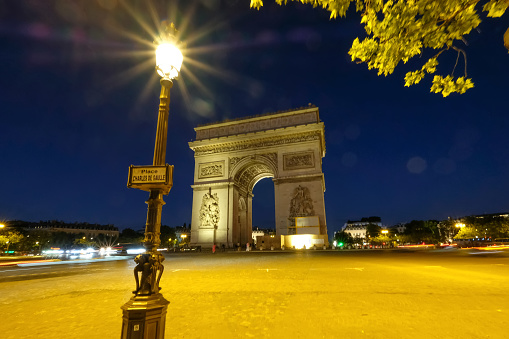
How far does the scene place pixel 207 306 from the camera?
4.71 metres

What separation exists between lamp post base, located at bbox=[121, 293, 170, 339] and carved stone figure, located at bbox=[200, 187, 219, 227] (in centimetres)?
2941

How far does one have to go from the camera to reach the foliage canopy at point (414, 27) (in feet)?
11.9

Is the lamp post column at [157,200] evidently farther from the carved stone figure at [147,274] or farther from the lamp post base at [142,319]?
the lamp post base at [142,319]

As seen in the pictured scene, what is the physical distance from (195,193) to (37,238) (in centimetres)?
3791

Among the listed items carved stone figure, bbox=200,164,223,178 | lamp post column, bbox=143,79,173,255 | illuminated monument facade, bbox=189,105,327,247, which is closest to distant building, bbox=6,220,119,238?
carved stone figure, bbox=200,164,223,178

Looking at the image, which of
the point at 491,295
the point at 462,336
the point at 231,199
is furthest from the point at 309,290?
the point at 231,199

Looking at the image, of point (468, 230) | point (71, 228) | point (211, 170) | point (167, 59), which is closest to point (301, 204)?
point (211, 170)

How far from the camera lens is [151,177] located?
313cm

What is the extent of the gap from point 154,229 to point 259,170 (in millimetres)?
33957

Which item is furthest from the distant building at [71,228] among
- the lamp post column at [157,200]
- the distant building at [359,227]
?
the distant building at [359,227]

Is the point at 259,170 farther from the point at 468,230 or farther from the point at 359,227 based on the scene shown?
the point at 359,227

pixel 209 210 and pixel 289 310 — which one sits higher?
pixel 209 210

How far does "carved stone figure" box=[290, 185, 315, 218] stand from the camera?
28500 millimetres

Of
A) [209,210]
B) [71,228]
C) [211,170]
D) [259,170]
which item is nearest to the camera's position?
[209,210]
